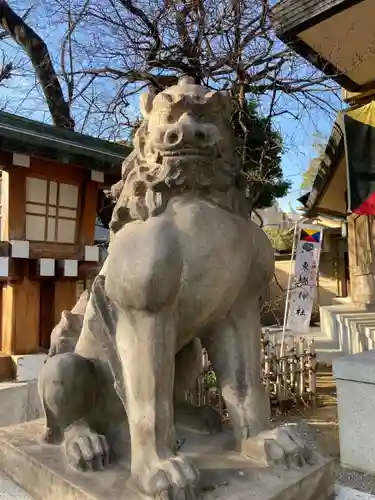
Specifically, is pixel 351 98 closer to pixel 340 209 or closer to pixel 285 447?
pixel 340 209

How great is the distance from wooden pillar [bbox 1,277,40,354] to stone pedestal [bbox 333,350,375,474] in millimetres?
2359

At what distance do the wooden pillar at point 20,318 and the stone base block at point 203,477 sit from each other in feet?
7.51

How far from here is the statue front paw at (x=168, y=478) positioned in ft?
3.20

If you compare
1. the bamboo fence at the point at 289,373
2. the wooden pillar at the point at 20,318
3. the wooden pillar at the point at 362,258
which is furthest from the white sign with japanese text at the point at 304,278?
the wooden pillar at the point at 20,318

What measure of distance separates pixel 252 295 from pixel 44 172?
2.89 m

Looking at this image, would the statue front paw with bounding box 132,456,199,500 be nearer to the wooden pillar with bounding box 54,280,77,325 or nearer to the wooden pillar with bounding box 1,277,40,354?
the wooden pillar with bounding box 1,277,40,354

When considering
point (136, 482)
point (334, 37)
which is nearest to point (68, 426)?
point (136, 482)

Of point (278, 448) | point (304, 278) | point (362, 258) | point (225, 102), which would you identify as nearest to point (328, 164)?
point (362, 258)

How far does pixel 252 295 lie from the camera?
4.22ft

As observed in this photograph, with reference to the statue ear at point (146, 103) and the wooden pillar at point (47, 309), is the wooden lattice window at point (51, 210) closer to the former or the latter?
the wooden pillar at point (47, 309)

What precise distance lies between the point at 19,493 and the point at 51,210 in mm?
2803

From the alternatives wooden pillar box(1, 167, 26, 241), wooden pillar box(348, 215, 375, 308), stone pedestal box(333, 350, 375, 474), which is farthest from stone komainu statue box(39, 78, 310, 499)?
wooden pillar box(348, 215, 375, 308)

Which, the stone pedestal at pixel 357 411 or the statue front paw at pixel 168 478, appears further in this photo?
the stone pedestal at pixel 357 411

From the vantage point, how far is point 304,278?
5.45 metres
